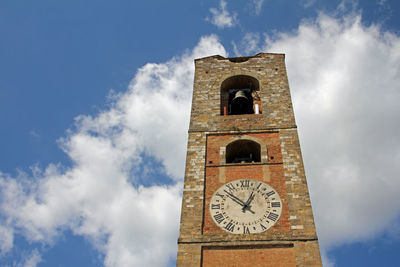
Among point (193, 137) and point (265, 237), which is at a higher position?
point (193, 137)

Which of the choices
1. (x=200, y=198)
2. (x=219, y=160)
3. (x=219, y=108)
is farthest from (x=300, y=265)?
(x=219, y=108)

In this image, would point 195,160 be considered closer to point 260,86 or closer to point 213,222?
point 213,222

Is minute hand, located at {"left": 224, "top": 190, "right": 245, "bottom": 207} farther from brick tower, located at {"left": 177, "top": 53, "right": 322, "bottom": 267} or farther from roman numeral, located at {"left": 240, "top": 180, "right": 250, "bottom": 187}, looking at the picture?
roman numeral, located at {"left": 240, "top": 180, "right": 250, "bottom": 187}

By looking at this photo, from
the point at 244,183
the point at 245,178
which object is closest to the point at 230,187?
the point at 244,183

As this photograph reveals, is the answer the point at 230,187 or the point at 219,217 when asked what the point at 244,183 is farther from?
the point at 219,217

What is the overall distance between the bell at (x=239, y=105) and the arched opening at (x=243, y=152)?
2.14 meters

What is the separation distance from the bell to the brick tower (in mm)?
38

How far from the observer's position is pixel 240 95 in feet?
53.2

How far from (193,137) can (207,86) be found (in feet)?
10.4

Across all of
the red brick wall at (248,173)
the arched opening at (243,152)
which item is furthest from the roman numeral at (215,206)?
the arched opening at (243,152)

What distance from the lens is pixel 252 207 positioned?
12.0 meters

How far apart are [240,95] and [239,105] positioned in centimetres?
40

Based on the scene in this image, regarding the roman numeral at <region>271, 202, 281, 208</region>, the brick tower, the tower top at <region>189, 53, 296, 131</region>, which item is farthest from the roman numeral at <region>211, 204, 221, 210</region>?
the tower top at <region>189, 53, 296, 131</region>

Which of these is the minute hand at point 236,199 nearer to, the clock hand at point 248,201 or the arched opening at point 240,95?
the clock hand at point 248,201
